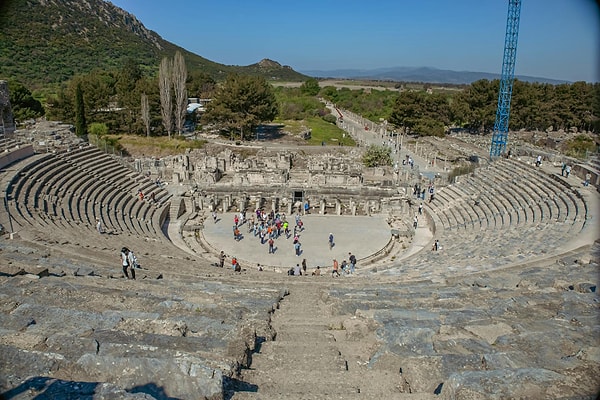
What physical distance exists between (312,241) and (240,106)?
27.6 m

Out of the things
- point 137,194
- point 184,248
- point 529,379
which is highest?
point 529,379

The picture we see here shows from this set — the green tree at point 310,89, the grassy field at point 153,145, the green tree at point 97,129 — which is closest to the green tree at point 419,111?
the grassy field at point 153,145

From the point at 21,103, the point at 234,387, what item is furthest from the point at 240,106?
the point at 234,387

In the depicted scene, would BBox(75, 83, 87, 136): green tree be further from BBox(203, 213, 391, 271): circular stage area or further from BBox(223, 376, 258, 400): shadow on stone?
BBox(223, 376, 258, 400): shadow on stone

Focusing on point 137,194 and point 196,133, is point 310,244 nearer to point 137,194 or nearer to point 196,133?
point 137,194

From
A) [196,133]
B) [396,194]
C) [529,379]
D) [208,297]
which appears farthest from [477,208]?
[196,133]

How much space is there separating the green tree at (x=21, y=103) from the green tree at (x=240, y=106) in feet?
57.7

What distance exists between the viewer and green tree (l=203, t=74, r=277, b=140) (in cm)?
4569

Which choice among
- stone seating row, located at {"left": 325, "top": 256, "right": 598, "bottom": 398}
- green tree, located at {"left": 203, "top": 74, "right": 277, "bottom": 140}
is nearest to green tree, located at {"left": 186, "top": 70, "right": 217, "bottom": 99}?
green tree, located at {"left": 203, "top": 74, "right": 277, "bottom": 140}

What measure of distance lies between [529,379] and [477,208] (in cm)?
2032

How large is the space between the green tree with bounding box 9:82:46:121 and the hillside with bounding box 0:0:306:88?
18.7 m

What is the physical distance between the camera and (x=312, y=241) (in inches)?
881

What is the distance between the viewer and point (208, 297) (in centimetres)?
902

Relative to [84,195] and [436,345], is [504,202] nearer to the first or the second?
[436,345]
